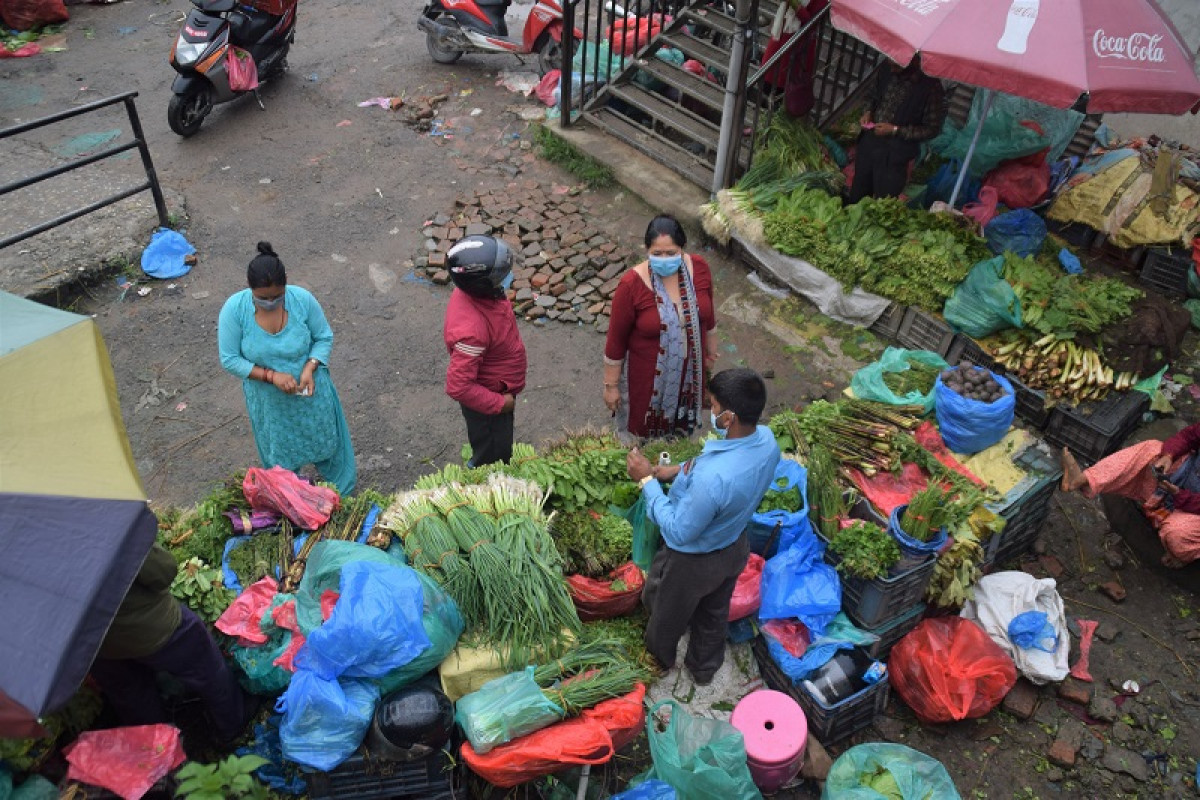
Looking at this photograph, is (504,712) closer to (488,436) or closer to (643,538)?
(643,538)

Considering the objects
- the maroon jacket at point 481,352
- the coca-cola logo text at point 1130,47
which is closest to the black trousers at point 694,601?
the maroon jacket at point 481,352

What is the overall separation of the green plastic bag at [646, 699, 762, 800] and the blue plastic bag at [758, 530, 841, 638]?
72 centimetres

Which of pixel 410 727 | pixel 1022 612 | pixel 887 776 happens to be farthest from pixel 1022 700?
Result: pixel 410 727

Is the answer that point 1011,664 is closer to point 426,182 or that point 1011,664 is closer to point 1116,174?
point 1116,174

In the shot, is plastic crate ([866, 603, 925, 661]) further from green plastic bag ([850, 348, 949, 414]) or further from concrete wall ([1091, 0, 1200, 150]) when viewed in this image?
concrete wall ([1091, 0, 1200, 150])

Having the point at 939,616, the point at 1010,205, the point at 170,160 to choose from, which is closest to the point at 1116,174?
the point at 1010,205

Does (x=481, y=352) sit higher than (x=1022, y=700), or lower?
higher

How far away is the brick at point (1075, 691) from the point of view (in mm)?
4461

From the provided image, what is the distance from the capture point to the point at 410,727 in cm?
323

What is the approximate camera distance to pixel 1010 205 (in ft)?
23.9

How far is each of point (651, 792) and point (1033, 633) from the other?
221cm

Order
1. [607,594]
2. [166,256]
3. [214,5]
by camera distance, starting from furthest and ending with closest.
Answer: [214,5] < [166,256] < [607,594]

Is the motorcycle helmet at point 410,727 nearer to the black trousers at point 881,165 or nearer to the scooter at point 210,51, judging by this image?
the black trousers at point 881,165

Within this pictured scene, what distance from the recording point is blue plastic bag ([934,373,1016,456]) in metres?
4.83
